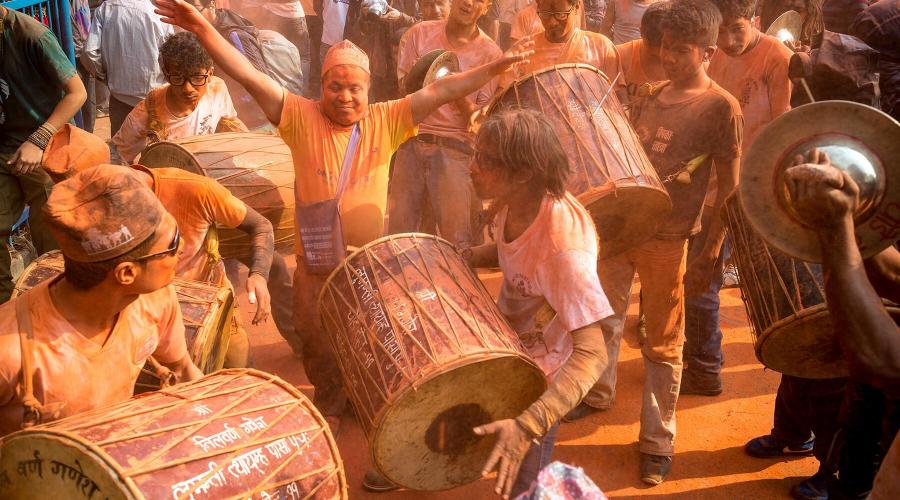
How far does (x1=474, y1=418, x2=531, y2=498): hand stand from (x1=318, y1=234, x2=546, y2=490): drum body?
345 millimetres

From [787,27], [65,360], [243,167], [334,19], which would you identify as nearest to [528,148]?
[65,360]

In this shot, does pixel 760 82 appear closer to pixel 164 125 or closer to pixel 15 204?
pixel 164 125

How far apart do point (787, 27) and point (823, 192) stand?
5993 mm

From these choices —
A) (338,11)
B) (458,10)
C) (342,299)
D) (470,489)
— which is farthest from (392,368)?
(338,11)

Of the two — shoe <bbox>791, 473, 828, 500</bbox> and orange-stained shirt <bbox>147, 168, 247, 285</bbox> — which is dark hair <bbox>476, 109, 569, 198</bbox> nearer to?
orange-stained shirt <bbox>147, 168, 247, 285</bbox>

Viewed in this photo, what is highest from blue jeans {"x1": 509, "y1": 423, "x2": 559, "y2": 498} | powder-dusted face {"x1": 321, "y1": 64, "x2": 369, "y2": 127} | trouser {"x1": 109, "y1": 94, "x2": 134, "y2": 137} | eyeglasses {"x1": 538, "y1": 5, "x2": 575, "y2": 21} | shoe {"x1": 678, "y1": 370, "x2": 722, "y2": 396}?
eyeglasses {"x1": 538, "y1": 5, "x2": 575, "y2": 21}

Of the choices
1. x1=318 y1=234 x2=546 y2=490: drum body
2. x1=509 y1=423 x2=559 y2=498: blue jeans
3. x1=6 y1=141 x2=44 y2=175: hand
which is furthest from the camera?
x1=6 y1=141 x2=44 y2=175: hand

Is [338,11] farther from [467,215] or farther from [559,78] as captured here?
[559,78]

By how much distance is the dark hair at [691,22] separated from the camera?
4.70 m

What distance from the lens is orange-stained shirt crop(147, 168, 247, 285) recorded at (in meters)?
4.43

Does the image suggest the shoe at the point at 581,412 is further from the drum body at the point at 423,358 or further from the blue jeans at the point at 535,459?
the drum body at the point at 423,358

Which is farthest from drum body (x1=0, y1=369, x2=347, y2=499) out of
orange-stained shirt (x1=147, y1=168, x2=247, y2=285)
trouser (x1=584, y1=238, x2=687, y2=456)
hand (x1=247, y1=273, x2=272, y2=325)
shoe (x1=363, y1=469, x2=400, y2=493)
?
trouser (x1=584, y1=238, x2=687, y2=456)

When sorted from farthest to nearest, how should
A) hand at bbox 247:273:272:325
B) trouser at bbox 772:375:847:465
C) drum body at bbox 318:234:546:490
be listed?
1. trouser at bbox 772:375:847:465
2. hand at bbox 247:273:272:325
3. drum body at bbox 318:234:546:490

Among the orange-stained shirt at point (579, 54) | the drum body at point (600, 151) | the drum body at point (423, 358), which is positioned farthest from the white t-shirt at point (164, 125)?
the drum body at point (423, 358)
